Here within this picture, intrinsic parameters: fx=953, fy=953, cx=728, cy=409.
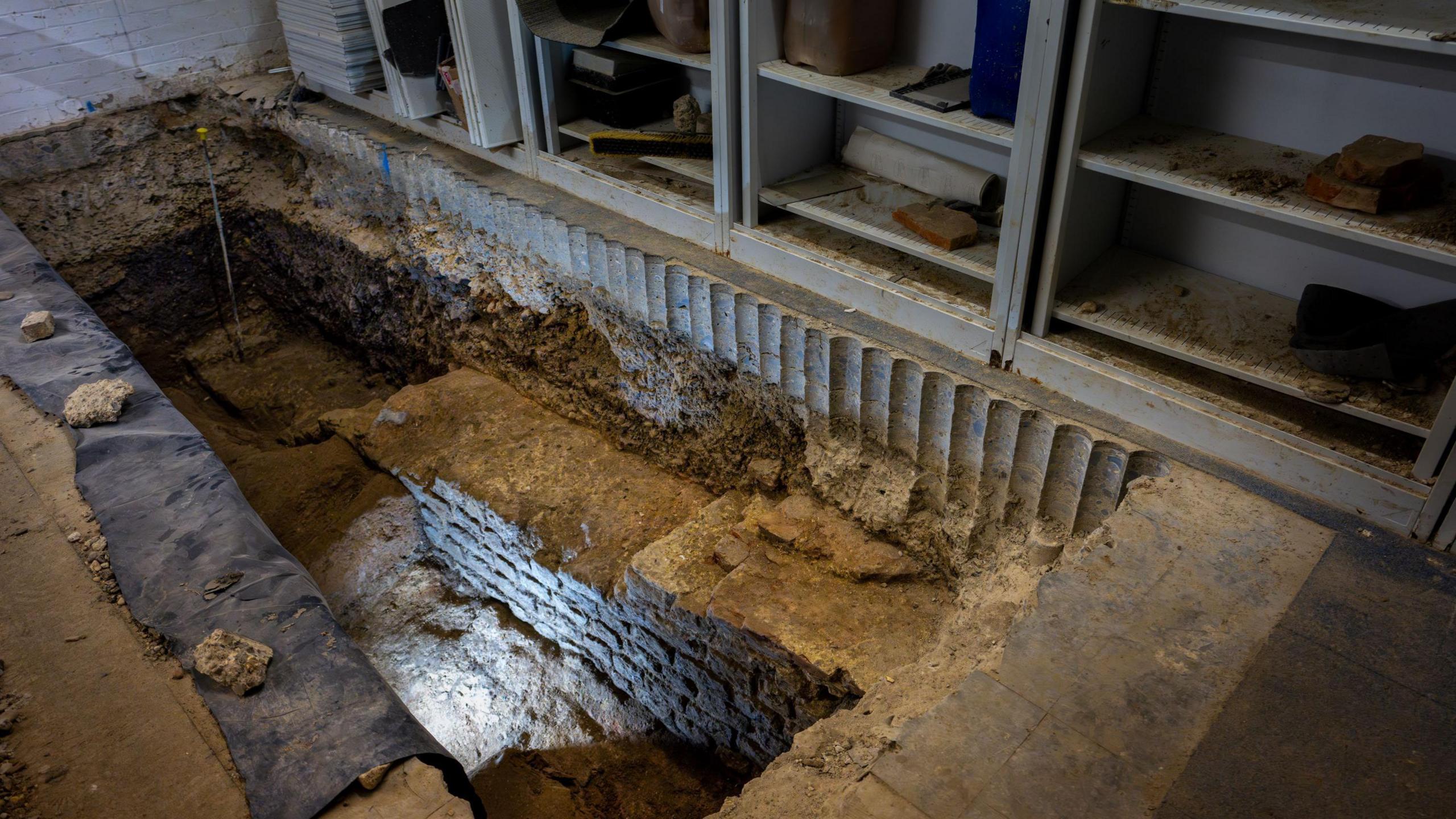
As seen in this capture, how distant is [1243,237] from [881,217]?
1102 mm

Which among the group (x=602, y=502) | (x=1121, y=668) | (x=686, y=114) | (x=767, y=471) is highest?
(x=686, y=114)

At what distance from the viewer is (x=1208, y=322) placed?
267 cm

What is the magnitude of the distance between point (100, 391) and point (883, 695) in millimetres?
2800

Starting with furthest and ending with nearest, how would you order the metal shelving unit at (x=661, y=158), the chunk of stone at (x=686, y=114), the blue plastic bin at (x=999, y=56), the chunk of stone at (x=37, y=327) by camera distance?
the chunk of stone at (x=686, y=114)
the chunk of stone at (x=37, y=327)
the metal shelving unit at (x=661, y=158)
the blue plastic bin at (x=999, y=56)

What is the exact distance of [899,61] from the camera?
3.29 meters

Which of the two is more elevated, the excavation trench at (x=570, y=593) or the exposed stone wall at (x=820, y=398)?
the exposed stone wall at (x=820, y=398)

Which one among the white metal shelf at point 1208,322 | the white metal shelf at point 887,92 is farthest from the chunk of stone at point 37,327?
the white metal shelf at point 1208,322

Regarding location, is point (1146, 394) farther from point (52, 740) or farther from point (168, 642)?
point (52, 740)

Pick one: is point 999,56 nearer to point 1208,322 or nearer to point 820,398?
point 1208,322

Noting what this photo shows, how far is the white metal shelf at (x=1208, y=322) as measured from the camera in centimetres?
236

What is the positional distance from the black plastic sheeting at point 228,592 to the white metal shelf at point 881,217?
1.98 meters

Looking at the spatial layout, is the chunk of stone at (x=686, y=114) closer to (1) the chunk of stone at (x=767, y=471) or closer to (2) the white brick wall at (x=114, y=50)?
(1) the chunk of stone at (x=767, y=471)

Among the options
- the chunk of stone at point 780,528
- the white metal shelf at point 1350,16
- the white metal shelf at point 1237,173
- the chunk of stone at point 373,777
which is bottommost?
the chunk of stone at point 780,528

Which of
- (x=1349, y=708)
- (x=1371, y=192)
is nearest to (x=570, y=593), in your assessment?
(x=1349, y=708)
